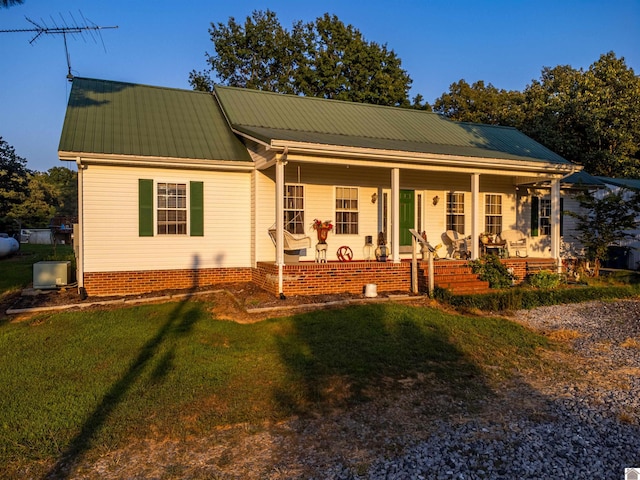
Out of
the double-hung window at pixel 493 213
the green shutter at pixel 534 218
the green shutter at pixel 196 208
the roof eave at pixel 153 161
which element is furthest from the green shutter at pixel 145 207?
the green shutter at pixel 534 218

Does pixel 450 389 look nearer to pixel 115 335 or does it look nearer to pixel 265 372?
pixel 265 372

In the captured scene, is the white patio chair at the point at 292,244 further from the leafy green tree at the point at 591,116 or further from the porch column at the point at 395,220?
the leafy green tree at the point at 591,116

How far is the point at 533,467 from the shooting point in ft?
12.6

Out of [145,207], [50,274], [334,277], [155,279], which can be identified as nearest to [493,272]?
[334,277]

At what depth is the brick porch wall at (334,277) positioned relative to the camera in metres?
10.5

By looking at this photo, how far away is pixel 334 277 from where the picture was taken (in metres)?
10.9

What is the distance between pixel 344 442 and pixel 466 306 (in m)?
6.45

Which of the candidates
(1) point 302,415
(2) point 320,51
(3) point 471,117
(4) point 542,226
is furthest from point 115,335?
(3) point 471,117

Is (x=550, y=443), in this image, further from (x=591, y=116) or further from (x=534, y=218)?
(x=591, y=116)

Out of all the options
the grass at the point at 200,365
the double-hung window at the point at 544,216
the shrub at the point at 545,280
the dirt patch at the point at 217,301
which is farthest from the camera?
the double-hung window at the point at 544,216

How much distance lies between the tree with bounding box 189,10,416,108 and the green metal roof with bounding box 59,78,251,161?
1370cm

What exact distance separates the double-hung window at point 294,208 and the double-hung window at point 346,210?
107cm

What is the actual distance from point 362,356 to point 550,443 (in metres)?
2.94

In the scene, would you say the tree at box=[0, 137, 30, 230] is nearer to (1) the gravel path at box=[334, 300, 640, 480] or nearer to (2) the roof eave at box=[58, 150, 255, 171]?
(2) the roof eave at box=[58, 150, 255, 171]
